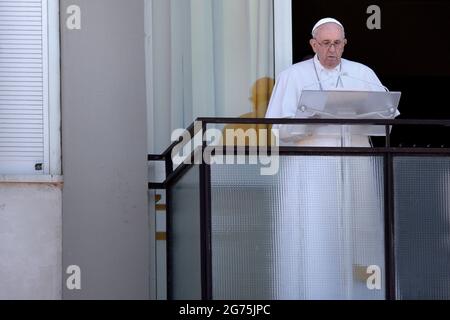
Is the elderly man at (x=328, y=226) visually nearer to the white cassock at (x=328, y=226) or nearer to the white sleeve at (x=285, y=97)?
the white cassock at (x=328, y=226)

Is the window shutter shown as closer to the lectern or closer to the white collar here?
the white collar

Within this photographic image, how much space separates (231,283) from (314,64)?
198 centimetres

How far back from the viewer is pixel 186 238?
10344 mm

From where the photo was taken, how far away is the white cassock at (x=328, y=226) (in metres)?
9.87

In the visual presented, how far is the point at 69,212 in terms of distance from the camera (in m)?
10.9

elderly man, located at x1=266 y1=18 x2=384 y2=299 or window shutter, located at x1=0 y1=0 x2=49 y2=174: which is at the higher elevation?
window shutter, located at x1=0 y1=0 x2=49 y2=174

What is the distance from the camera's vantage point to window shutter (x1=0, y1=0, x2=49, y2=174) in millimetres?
11109

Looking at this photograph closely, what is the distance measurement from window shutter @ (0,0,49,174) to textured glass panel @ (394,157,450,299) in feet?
8.82

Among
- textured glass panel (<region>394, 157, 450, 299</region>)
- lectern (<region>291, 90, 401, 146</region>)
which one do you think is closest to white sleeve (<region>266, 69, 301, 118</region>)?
lectern (<region>291, 90, 401, 146</region>)

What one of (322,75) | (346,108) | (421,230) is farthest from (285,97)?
(421,230)

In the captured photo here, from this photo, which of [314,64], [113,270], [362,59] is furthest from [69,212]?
[362,59]

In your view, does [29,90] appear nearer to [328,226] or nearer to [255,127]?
[255,127]

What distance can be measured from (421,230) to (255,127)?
1669mm

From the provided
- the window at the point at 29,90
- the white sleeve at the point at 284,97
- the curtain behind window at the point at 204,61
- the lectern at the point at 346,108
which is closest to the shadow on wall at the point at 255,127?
the curtain behind window at the point at 204,61
